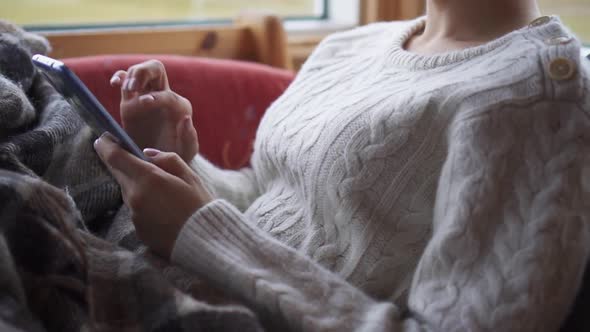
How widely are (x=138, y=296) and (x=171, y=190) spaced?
114 millimetres

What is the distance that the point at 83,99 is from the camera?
0.59 metres

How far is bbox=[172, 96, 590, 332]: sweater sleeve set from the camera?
1.79 feet

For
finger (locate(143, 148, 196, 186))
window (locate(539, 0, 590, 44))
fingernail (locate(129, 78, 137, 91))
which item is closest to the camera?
finger (locate(143, 148, 196, 186))

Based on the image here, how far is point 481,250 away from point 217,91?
701 mm

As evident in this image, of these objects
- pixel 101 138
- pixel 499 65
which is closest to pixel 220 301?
pixel 101 138

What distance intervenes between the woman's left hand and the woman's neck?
1.20 ft

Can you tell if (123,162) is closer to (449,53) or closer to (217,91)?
(449,53)

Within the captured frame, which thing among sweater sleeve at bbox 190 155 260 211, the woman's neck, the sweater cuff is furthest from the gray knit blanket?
the woman's neck

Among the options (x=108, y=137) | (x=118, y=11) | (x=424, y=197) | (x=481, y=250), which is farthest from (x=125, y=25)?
(x=481, y=250)

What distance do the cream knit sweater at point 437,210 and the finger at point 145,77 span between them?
205 millimetres

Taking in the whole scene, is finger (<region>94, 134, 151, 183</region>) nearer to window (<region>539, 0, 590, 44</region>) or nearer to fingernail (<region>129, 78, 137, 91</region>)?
fingernail (<region>129, 78, 137, 91</region>)

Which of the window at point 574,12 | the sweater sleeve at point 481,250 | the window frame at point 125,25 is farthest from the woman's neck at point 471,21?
the window frame at point 125,25

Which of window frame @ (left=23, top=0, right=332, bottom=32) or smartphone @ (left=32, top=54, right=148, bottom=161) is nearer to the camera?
smartphone @ (left=32, top=54, right=148, bottom=161)

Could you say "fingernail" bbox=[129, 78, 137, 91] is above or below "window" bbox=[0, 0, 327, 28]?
above
